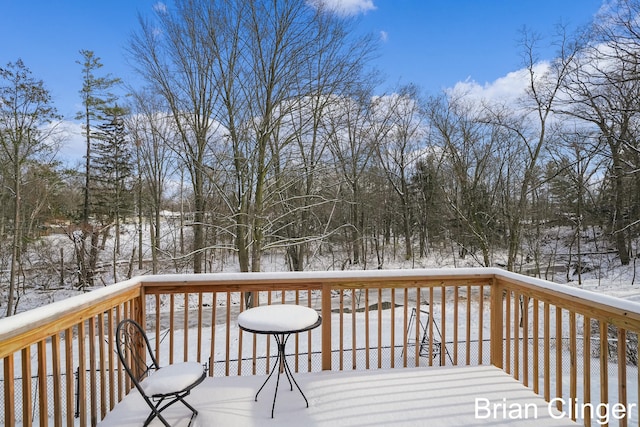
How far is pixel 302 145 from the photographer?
901 cm

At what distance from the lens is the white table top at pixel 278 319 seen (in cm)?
219

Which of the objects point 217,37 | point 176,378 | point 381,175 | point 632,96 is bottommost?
point 176,378

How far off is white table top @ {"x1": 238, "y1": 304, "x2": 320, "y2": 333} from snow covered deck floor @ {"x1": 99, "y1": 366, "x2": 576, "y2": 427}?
573 mm

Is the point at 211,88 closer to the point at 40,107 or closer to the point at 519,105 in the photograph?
the point at 40,107

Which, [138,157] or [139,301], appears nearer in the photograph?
[139,301]

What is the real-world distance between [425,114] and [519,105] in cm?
301

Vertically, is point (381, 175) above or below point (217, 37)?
below

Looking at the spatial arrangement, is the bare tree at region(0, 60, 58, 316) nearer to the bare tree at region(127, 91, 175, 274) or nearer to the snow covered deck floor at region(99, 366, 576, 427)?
the bare tree at region(127, 91, 175, 274)

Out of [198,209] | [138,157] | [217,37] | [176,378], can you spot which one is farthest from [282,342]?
[138,157]

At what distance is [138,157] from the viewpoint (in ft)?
45.9

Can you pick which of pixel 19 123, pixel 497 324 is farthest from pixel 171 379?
pixel 19 123

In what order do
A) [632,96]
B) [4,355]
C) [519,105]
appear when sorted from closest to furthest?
[4,355], [632,96], [519,105]

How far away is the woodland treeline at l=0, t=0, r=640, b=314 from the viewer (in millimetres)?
7418

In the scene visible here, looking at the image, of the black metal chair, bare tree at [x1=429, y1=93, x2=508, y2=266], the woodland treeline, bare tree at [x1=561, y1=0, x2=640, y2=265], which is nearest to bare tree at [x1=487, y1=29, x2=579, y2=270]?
the woodland treeline
